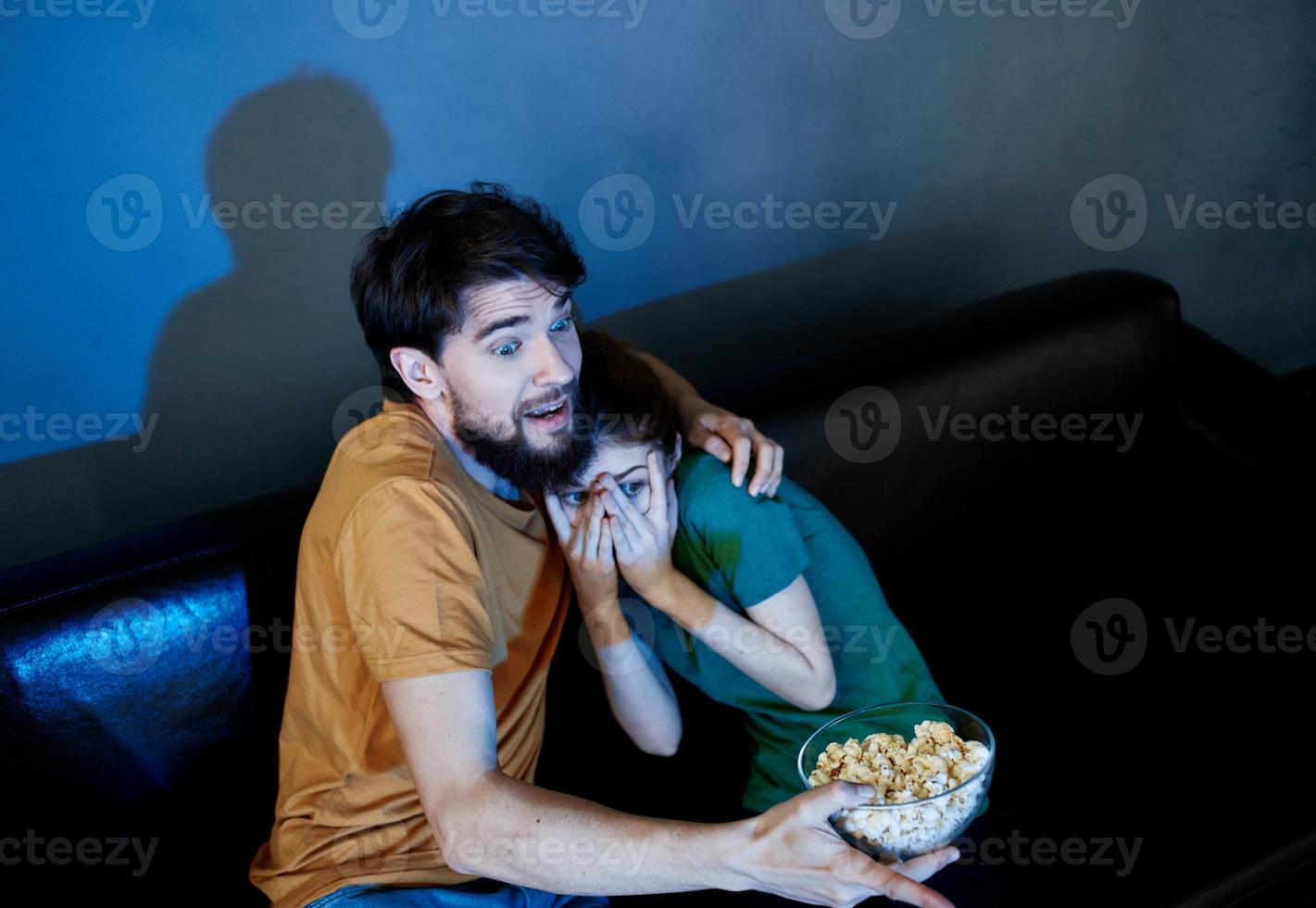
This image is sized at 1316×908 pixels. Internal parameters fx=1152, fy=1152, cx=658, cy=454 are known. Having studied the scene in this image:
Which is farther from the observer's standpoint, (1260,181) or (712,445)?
(1260,181)

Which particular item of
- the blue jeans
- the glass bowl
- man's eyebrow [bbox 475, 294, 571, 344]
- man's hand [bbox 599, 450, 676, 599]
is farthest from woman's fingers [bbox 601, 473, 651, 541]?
the blue jeans

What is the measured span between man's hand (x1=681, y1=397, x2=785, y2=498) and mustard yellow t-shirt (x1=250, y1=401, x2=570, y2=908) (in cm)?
25

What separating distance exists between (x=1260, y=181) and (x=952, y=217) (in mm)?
920

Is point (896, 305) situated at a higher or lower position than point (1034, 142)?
lower

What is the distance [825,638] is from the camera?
1479 millimetres

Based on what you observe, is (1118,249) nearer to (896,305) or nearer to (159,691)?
(896,305)

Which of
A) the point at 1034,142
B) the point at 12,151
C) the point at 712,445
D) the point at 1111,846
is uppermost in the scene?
the point at 12,151

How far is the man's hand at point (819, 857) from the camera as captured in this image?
1074 millimetres

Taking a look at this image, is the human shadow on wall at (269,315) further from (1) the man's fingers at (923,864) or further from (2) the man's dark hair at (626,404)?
(1) the man's fingers at (923,864)

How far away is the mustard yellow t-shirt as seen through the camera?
1.21 m

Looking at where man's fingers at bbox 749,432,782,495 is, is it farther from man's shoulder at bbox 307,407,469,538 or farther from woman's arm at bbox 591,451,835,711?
man's shoulder at bbox 307,407,469,538

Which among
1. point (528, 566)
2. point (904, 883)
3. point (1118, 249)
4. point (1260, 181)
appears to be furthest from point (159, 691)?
A: point (1260, 181)

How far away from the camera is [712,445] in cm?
150

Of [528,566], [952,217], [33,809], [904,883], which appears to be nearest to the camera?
[904,883]
